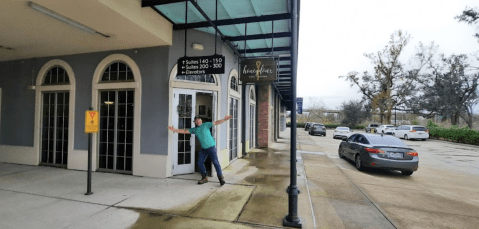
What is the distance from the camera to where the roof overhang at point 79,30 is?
3934mm

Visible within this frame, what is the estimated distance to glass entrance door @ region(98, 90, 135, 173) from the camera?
6.14 meters

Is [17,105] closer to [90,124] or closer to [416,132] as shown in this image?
[90,124]

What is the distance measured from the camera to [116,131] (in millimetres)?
6215

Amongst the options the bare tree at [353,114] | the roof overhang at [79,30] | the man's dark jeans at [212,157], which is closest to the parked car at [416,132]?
the bare tree at [353,114]

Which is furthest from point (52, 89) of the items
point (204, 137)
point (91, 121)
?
point (204, 137)

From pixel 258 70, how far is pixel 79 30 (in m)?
4.57

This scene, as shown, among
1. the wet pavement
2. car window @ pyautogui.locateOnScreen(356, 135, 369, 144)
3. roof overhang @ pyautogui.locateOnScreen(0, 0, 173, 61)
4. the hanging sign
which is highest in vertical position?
roof overhang @ pyautogui.locateOnScreen(0, 0, 173, 61)

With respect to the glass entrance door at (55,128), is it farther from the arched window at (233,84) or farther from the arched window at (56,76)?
the arched window at (233,84)

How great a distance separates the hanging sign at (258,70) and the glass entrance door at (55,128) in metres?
5.98

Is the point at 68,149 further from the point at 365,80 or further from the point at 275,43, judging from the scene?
the point at 365,80

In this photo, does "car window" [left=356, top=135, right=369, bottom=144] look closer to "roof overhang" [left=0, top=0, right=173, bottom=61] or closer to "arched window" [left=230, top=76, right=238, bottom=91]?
"arched window" [left=230, top=76, right=238, bottom=91]

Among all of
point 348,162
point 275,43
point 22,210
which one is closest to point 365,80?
point 348,162

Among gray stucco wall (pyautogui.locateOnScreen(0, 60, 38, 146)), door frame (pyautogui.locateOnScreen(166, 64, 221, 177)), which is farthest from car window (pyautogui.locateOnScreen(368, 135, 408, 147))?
gray stucco wall (pyautogui.locateOnScreen(0, 60, 38, 146))

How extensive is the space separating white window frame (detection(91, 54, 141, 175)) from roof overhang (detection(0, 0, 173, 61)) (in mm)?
369
